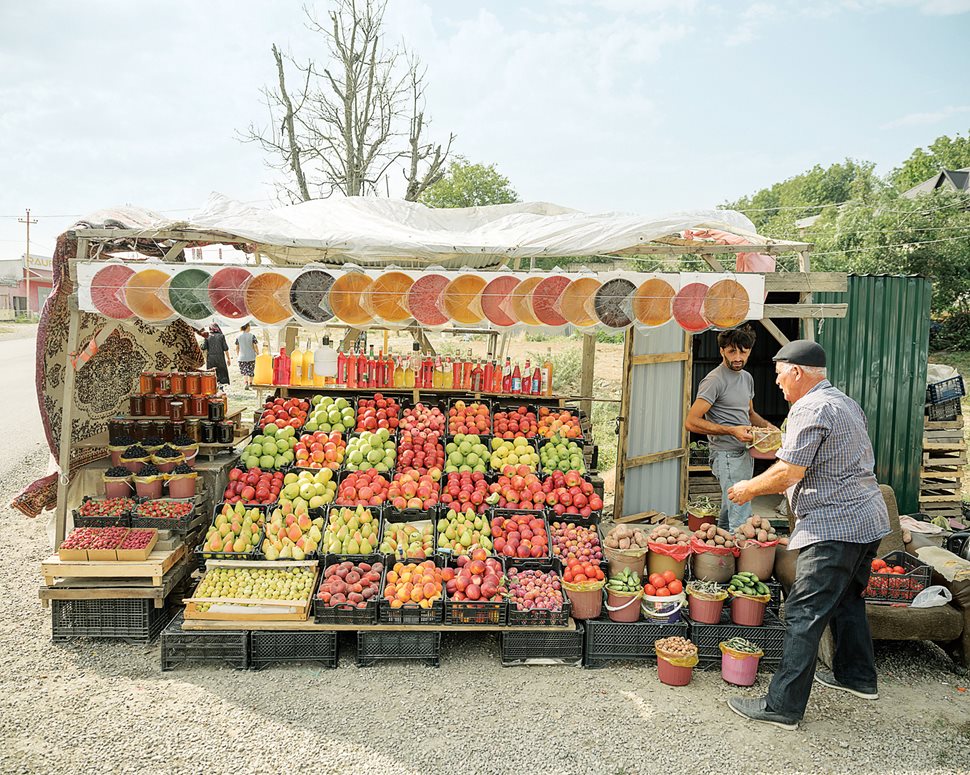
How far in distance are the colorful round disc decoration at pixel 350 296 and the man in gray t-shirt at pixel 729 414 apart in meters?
2.87

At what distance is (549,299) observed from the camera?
5.63 metres

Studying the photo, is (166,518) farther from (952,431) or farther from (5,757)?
(952,431)

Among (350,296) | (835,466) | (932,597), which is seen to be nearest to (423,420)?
(350,296)

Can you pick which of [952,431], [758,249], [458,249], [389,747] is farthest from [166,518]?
[952,431]

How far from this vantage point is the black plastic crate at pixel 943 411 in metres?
7.76

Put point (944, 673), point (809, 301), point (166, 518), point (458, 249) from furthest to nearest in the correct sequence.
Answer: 1. point (809, 301)
2. point (458, 249)
3. point (166, 518)
4. point (944, 673)

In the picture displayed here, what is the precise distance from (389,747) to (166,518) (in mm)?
2531

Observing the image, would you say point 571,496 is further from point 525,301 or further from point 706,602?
point 525,301

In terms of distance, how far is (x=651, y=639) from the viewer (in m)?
4.73

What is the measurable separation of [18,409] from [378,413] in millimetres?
11268

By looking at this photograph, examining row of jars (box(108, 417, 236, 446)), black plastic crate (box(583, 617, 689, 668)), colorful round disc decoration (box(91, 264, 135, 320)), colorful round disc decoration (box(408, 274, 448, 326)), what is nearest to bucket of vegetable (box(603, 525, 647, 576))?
black plastic crate (box(583, 617, 689, 668))

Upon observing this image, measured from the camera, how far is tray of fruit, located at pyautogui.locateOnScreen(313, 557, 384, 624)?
182 inches

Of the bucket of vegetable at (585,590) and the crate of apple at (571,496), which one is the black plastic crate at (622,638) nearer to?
the bucket of vegetable at (585,590)

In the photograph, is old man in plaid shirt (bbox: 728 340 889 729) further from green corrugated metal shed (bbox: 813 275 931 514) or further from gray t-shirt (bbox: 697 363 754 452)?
green corrugated metal shed (bbox: 813 275 931 514)
